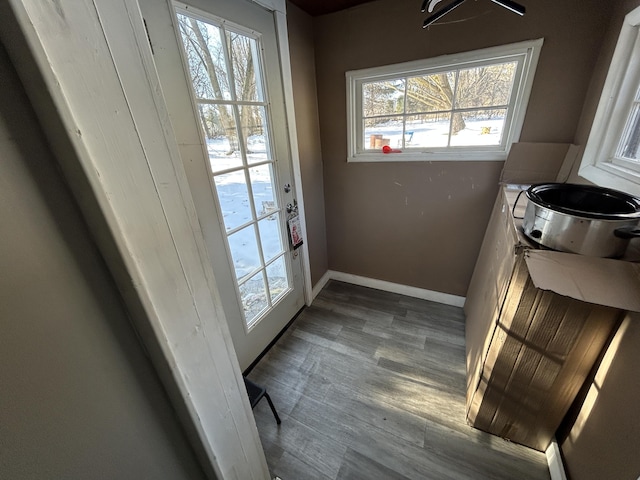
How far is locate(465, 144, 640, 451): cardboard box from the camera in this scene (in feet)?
2.61

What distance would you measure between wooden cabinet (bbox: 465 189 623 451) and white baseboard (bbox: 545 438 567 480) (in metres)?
0.03

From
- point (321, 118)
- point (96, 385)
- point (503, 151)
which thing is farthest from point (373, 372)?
point (321, 118)

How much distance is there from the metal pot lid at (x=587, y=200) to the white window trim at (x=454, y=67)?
0.69 metres

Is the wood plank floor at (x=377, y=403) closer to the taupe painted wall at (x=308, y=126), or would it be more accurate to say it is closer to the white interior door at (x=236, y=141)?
the white interior door at (x=236, y=141)

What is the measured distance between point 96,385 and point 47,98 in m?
0.46

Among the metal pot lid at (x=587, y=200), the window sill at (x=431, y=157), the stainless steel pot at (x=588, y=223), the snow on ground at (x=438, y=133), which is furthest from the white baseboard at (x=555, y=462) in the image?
the snow on ground at (x=438, y=133)

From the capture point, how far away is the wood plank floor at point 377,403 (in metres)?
1.21

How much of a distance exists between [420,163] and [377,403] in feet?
5.28

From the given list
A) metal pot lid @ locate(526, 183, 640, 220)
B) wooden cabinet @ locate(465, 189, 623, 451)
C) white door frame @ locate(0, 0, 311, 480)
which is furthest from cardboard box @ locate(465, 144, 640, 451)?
white door frame @ locate(0, 0, 311, 480)

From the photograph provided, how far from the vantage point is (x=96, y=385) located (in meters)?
0.46

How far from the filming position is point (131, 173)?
0.43 meters

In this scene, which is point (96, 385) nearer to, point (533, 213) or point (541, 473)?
point (533, 213)

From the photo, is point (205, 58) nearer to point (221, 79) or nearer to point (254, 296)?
point (221, 79)

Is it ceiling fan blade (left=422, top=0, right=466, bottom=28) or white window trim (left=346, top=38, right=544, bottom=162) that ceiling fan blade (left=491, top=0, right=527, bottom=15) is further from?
white window trim (left=346, top=38, right=544, bottom=162)
